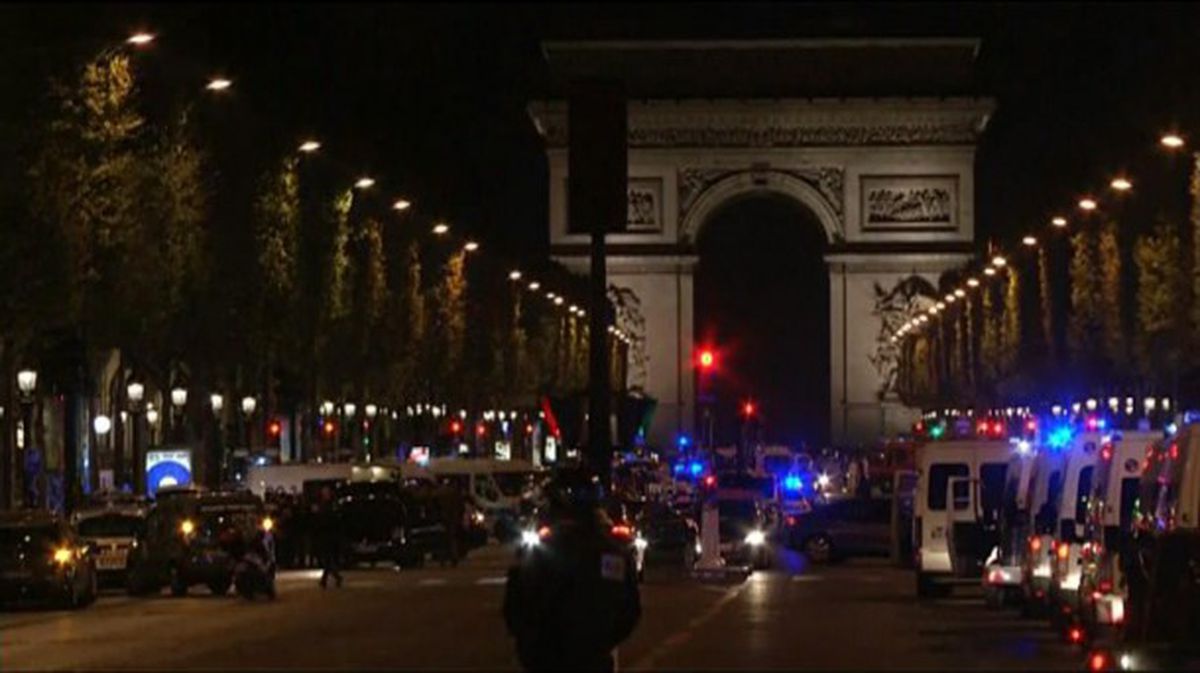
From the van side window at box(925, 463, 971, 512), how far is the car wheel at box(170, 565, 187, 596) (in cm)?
1111

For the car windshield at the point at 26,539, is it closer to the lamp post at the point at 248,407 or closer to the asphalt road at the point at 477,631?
the asphalt road at the point at 477,631

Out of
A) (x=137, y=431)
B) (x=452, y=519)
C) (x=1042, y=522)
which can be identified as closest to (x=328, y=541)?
(x=452, y=519)

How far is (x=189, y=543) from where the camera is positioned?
47.0 m

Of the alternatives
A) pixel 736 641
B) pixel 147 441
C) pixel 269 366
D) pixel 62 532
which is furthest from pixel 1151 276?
pixel 736 641

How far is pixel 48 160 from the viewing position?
167 feet

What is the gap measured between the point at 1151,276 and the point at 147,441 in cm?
2526

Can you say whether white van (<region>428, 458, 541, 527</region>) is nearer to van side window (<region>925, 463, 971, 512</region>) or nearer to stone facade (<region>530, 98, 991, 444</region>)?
van side window (<region>925, 463, 971, 512</region>)

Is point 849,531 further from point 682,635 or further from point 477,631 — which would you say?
point 682,635

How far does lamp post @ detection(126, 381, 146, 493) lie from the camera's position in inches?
2534

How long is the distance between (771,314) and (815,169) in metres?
49.5

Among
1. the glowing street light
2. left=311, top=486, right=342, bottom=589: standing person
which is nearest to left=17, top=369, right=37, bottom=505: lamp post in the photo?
left=311, top=486, right=342, bottom=589: standing person

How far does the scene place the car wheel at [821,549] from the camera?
62.3 meters

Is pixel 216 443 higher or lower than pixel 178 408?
lower

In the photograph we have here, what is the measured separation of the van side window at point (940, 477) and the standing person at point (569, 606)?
27125 mm
